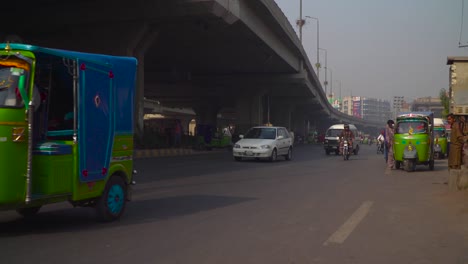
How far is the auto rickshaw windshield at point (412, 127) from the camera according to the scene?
1848 cm

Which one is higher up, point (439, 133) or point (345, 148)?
point (439, 133)

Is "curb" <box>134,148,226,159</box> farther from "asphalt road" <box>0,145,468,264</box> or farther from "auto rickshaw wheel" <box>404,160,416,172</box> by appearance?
"asphalt road" <box>0,145,468,264</box>

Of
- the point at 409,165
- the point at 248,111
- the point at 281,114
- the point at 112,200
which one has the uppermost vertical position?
the point at 281,114

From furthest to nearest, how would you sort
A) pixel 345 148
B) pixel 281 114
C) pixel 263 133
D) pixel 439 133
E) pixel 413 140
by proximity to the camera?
pixel 281 114 → pixel 439 133 → pixel 345 148 → pixel 263 133 → pixel 413 140

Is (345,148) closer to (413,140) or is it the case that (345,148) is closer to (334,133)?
(413,140)

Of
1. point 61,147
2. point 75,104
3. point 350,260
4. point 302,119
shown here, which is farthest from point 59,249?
point 302,119

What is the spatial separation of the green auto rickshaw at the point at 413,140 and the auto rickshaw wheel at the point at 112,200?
43.1 feet

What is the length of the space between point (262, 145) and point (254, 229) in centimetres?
1512

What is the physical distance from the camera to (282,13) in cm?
3056

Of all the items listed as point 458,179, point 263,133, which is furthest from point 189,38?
point 458,179

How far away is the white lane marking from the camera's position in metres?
6.54

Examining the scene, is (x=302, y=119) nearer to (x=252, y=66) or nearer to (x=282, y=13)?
(x=252, y=66)

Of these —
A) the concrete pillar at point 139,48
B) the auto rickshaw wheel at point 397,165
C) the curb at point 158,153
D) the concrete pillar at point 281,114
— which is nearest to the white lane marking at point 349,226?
the auto rickshaw wheel at point 397,165

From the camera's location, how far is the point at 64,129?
7.16m
